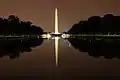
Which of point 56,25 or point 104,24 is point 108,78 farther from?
point 56,25

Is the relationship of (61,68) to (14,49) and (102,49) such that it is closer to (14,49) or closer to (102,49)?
(102,49)

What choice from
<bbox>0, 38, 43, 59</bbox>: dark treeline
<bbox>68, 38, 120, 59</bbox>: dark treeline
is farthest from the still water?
<bbox>0, 38, 43, 59</bbox>: dark treeline

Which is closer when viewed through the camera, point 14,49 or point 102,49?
point 102,49

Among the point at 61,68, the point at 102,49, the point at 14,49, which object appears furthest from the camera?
the point at 14,49

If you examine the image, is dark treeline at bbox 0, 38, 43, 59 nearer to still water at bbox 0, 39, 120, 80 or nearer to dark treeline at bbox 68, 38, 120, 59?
still water at bbox 0, 39, 120, 80

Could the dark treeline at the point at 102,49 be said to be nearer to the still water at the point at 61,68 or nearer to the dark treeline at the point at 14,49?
the still water at the point at 61,68

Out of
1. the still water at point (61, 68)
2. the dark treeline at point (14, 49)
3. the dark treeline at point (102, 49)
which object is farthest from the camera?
the dark treeline at point (14, 49)

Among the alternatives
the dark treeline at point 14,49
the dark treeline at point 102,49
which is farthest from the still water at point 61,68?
the dark treeline at point 14,49

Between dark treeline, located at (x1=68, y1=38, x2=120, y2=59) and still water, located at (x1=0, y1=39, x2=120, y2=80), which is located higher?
dark treeline, located at (x1=68, y1=38, x2=120, y2=59)

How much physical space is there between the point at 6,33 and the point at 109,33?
25.7ft

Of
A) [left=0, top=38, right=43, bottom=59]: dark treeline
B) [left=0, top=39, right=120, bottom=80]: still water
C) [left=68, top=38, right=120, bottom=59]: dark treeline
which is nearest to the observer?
[left=0, top=39, right=120, bottom=80]: still water

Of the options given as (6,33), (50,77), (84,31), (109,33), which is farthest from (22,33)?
(50,77)

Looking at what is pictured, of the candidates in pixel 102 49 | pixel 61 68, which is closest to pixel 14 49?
pixel 102 49

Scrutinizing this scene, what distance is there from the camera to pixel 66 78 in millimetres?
4582
